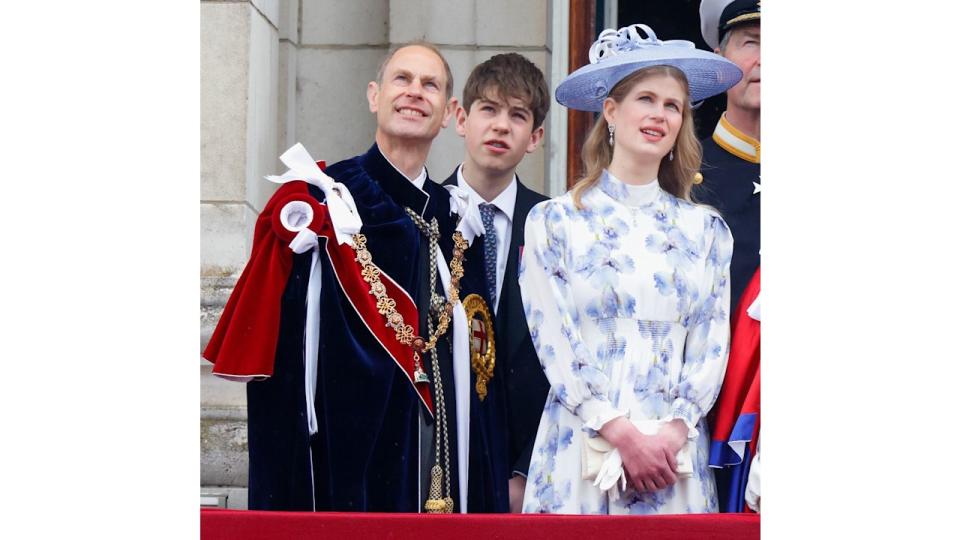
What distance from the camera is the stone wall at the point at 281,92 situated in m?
7.57

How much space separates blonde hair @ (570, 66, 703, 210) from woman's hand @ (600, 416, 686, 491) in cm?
72

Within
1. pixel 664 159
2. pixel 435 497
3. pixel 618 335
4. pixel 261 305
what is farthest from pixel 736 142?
pixel 261 305

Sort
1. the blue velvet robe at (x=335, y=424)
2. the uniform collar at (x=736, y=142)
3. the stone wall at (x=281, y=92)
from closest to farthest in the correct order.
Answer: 1. the blue velvet robe at (x=335, y=424)
2. the uniform collar at (x=736, y=142)
3. the stone wall at (x=281, y=92)

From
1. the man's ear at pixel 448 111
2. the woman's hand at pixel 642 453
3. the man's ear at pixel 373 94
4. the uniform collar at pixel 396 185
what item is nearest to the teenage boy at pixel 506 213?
the man's ear at pixel 448 111

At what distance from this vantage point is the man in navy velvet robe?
6.26 metres

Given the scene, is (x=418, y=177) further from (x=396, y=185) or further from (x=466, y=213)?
(x=466, y=213)

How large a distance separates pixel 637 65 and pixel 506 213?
0.80 metres

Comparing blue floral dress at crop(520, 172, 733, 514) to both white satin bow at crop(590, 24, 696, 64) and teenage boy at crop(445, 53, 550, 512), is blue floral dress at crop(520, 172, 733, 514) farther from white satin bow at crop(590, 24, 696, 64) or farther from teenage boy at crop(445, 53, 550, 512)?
white satin bow at crop(590, 24, 696, 64)

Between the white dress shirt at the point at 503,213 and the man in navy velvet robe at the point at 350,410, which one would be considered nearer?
the man in navy velvet robe at the point at 350,410

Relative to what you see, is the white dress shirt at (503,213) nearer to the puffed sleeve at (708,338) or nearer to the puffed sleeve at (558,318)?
the puffed sleeve at (558,318)

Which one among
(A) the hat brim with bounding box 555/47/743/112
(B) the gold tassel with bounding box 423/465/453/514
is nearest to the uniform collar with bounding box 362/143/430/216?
(A) the hat brim with bounding box 555/47/743/112

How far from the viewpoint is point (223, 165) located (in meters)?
7.79
